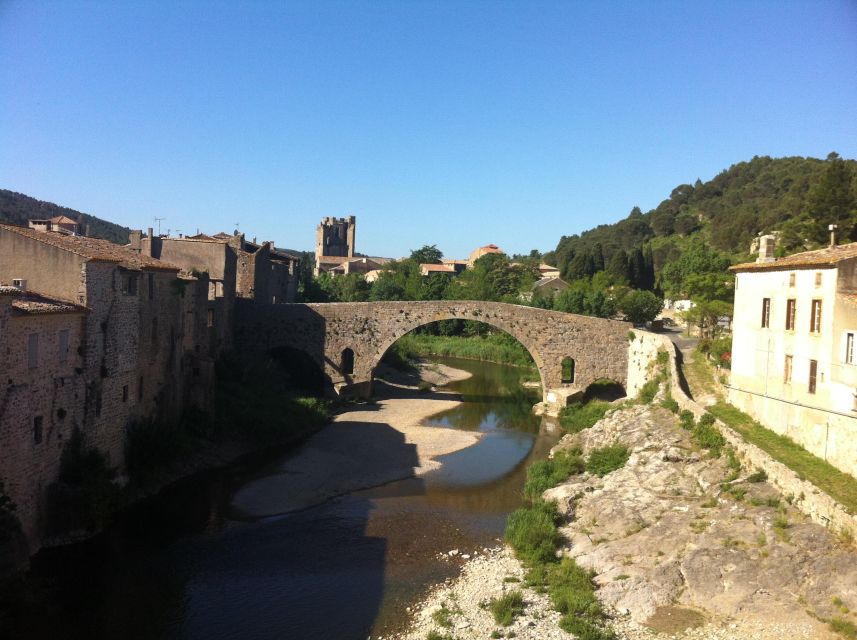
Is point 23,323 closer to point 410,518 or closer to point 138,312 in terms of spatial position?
point 138,312

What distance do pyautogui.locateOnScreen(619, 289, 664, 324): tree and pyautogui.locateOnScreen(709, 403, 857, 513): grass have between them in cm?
2824

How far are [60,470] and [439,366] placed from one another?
33.4 meters

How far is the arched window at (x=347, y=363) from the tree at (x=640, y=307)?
21792mm

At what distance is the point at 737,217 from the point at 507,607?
222ft

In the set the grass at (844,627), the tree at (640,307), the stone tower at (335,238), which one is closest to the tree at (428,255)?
the stone tower at (335,238)

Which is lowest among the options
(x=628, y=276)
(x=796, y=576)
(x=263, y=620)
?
(x=263, y=620)

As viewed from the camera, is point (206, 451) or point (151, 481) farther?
point (206, 451)

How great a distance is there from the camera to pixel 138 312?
64.1ft

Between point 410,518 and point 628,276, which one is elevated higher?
point 628,276

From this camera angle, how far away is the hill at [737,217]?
32.0m

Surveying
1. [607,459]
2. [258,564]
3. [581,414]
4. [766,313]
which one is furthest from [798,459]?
[581,414]

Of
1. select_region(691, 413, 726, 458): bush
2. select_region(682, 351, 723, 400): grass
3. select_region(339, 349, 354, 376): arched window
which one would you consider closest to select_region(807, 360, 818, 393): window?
select_region(691, 413, 726, 458): bush

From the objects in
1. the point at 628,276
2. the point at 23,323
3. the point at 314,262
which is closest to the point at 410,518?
the point at 23,323

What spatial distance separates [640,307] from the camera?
48000mm
